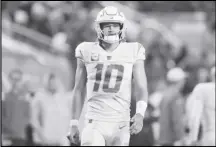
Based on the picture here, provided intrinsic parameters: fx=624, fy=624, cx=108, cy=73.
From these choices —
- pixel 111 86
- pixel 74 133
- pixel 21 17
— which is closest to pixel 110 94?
pixel 111 86

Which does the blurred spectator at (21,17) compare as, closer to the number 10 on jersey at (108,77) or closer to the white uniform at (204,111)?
the white uniform at (204,111)

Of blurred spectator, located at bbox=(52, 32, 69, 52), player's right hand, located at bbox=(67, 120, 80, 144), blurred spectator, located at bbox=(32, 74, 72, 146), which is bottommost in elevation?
blurred spectator, located at bbox=(32, 74, 72, 146)

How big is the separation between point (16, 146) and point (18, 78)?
0.58m

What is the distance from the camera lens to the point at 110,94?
294 cm

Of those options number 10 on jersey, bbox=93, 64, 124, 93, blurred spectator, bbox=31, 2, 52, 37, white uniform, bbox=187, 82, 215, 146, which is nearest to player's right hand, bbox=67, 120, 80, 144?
number 10 on jersey, bbox=93, 64, 124, 93

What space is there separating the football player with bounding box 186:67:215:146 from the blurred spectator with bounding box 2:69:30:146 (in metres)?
1.39

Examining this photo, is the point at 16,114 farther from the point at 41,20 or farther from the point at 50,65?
the point at 41,20

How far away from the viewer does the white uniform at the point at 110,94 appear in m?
2.94

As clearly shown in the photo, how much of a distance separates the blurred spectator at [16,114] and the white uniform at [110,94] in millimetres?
2173

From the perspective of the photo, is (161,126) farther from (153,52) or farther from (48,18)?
(48,18)

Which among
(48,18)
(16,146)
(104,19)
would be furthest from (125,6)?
(104,19)

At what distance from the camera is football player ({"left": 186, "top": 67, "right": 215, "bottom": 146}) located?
4.51 meters

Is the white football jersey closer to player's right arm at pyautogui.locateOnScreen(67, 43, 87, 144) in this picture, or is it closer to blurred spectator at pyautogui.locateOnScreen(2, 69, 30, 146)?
player's right arm at pyautogui.locateOnScreen(67, 43, 87, 144)

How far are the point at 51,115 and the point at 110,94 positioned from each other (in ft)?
7.54
